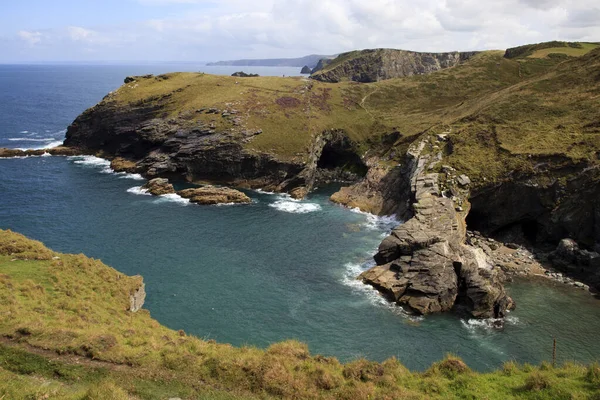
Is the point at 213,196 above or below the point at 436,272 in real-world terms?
below

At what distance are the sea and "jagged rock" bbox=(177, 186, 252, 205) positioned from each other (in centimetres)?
271

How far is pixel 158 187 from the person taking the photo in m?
91.1

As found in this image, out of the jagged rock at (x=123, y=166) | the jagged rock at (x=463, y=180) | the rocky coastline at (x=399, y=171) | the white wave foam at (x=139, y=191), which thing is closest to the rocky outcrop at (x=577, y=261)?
the rocky coastline at (x=399, y=171)

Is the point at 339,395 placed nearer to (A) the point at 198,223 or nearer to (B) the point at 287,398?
(B) the point at 287,398

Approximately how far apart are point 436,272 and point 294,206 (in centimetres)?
4075

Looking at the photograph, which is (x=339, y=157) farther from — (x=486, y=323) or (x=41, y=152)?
(x=41, y=152)

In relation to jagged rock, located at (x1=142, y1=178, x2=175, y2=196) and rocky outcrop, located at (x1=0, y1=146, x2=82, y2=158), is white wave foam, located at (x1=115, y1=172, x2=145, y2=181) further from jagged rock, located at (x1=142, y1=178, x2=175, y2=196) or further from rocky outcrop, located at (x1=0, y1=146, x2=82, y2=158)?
rocky outcrop, located at (x1=0, y1=146, x2=82, y2=158)

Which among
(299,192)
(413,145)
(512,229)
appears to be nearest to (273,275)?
(299,192)

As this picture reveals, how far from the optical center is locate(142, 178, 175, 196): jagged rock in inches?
3553

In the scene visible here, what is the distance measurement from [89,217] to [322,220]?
4158 cm

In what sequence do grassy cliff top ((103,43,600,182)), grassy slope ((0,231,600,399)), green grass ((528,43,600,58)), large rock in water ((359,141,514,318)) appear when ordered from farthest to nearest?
green grass ((528,43,600,58))
grassy cliff top ((103,43,600,182))
large rock in water ((359,141,514,318))
grassy slope ((0,231,600,399))

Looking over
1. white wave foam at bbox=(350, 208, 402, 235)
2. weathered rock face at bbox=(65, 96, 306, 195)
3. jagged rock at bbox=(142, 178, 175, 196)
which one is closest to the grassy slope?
white wave foam at bbox=(350, 208, 402, 235)

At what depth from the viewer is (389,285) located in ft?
170

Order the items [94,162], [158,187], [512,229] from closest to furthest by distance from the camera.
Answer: [512,229], [158,187], [94,162]
